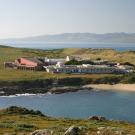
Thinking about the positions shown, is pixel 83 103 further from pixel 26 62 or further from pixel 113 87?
pixel 26 62

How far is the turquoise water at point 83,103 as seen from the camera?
64000mm

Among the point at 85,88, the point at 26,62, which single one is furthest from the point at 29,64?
the point at 85,88

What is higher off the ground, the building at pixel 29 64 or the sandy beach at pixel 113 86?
the building at pixel 29 64

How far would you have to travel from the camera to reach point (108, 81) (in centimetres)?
9881

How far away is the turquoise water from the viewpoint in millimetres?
64000

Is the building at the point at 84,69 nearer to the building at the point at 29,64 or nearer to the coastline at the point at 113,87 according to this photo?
the building at the point at 29,64

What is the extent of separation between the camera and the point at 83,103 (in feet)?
245

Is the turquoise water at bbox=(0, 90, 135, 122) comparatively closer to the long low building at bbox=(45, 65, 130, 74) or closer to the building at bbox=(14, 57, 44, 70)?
the long low building at bbox=(45, 65, 130, 74)

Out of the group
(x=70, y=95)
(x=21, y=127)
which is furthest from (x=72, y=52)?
(x=21, y=127)

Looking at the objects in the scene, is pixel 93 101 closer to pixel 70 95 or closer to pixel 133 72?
pixel 70 95

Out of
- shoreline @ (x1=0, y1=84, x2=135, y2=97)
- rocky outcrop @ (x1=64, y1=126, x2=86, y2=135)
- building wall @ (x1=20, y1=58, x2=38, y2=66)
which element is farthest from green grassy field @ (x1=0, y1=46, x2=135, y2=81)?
rocky outcrop @ (x1=64, y1=126, x2=86, y2=135)

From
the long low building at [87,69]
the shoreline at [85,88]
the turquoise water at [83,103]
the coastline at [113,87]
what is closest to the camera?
the turquoise water at [83,103]

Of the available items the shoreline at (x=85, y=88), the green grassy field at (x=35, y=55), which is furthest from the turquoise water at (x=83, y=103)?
the green grassy field at (x=35, y=55)

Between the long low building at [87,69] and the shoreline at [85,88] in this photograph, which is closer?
the shoreline at [85,88]
